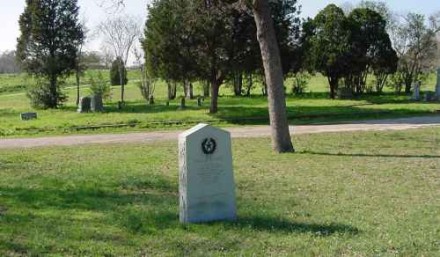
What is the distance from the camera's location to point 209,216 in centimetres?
735

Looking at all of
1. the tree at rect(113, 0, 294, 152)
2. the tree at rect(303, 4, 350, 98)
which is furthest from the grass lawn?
the tree at rect(303, 4, 350, 98)

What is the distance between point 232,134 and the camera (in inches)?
862

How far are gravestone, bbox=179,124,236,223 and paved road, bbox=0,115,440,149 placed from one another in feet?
42.5

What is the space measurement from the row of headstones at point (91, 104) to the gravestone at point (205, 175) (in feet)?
82.0

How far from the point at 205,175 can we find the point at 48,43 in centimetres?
3253

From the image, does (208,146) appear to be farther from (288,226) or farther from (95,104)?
(95,104)

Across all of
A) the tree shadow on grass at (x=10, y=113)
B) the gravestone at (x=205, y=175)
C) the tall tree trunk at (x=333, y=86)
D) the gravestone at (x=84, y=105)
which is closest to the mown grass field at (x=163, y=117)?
the tree shadow on grass at (x=10, y=113)

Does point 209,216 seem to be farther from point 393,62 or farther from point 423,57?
point 423,57

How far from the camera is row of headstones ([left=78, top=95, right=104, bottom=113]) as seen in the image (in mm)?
31469

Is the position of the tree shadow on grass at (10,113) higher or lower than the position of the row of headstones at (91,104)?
lower

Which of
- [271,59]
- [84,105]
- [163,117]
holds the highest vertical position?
[271,59]

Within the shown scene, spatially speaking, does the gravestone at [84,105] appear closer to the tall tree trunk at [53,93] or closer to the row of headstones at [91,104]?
the row of headstones at [91,104]

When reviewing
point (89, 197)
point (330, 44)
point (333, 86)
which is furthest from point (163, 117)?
point (89, 197)

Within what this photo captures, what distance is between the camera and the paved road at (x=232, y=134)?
2038 cm
